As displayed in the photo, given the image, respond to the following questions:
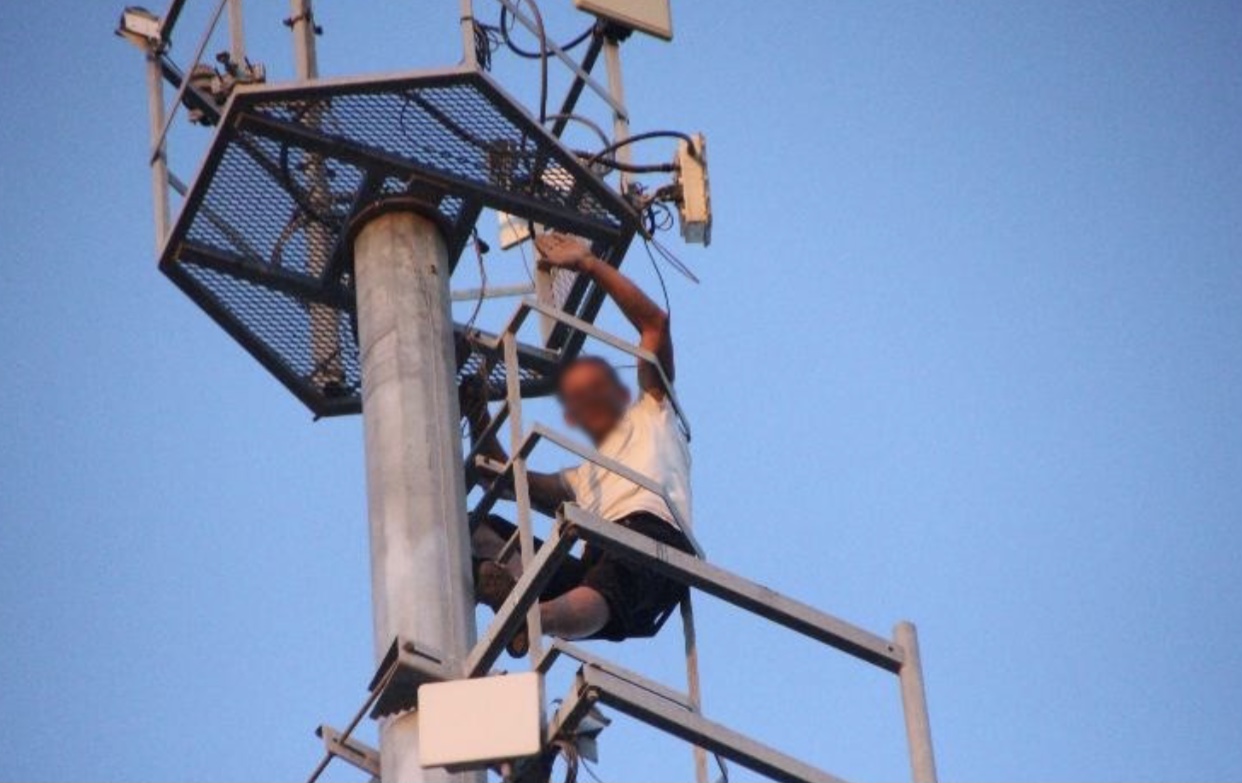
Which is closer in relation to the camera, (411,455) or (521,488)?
(521,488)

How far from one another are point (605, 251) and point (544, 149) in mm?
942

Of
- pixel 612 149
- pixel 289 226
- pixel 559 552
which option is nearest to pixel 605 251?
pixel 612 149

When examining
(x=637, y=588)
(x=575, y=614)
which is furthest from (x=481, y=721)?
(x=637, y=588)

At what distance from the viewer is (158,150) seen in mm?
14539

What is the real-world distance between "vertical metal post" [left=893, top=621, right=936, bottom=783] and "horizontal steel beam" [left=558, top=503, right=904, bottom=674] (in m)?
0.05

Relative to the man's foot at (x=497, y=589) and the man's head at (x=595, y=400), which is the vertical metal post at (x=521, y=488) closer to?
the man's foot at (x=497, y=589)

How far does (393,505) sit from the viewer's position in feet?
42.3

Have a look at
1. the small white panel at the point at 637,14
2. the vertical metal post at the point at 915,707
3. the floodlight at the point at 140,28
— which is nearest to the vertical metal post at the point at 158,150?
the floodlight at the point at 140,28

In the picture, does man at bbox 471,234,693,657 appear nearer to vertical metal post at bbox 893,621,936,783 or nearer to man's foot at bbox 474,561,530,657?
man's foot at bbox 474,561,530,657

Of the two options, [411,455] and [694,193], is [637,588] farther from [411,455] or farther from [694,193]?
[694,193]

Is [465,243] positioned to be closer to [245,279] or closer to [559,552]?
[245,279]

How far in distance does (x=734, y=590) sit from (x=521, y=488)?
4.59 feet

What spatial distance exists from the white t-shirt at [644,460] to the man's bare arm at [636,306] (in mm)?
122

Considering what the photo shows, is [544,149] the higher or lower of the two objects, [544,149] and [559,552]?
the higher
